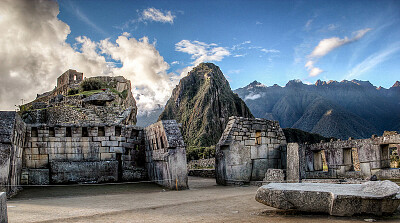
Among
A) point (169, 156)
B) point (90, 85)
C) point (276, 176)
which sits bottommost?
point (276, 176)

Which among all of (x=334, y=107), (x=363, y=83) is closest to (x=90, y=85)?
(x=334, y=107)

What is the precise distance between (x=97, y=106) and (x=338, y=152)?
71.5 feet

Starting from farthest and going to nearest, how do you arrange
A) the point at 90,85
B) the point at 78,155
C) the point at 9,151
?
the point at 90,85 < the point at 78,155 < the point at 9,151

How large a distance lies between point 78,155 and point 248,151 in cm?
777

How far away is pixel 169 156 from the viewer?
11898 millimetres

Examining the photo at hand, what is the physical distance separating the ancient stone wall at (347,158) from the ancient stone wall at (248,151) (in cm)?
147

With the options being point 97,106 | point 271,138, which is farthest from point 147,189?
point 97,106

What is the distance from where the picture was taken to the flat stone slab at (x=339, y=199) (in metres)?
5.80

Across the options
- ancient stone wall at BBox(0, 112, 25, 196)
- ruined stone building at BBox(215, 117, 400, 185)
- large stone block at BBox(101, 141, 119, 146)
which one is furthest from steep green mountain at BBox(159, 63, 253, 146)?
ancient stone wall at BBox(0, 112, 25, 196)

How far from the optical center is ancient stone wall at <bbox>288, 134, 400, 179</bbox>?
11.1m

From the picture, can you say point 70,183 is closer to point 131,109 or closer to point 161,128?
A: point 161,128

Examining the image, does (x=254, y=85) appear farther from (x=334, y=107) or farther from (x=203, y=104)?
(x=334, y=107)

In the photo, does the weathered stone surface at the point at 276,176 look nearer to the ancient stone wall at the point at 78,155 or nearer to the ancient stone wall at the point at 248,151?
the ancient stone wall at the point at 248,151

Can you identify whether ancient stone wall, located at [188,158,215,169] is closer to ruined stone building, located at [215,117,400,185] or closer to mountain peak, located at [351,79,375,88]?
ruined stone building, located at [215,117,400,185]
